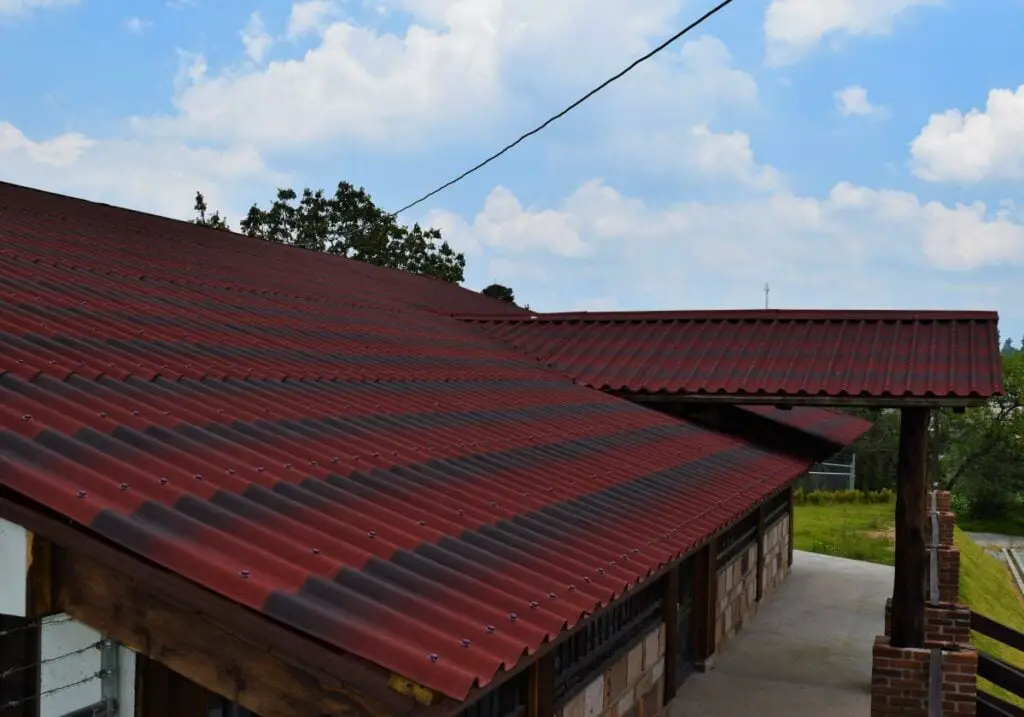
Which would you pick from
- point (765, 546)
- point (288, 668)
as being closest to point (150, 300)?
point (288, 668)

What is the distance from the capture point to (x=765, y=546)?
49.5ft

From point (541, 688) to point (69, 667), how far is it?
283 cm

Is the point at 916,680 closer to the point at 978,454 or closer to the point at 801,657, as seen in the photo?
the point at 801,657

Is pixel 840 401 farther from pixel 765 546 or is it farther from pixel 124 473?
pixel 124 473

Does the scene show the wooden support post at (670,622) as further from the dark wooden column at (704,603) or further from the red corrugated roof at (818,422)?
the red corrugated roof at (818,422)

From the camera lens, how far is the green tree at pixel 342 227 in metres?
38.6

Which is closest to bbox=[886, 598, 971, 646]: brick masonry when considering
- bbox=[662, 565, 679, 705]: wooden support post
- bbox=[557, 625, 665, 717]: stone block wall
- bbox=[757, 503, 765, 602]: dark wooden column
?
bbox=[662, 565, 679, 705]: wooden support post

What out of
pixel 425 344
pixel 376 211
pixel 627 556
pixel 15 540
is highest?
pixel 376 211

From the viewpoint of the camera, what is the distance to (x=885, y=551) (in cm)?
2172

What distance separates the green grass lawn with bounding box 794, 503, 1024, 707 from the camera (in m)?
18.2

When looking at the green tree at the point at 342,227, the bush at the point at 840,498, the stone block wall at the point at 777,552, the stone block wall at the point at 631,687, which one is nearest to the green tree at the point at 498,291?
the green tree at the point at 342,227

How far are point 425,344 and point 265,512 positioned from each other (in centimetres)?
660

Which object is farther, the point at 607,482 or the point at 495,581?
the point at 607,482

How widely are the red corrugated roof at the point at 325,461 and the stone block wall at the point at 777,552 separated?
655 centimetres
